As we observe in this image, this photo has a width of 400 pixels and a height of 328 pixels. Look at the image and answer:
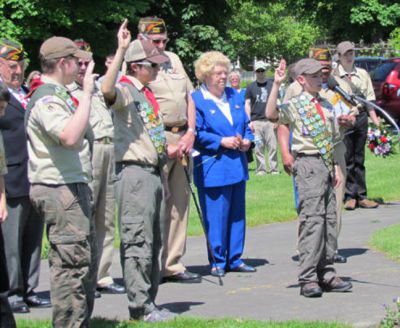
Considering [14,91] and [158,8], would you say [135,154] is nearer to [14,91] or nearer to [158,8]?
[14,91]

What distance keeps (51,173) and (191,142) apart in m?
2.73

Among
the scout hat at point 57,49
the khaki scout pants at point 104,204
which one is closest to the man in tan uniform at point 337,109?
the khaki scout pants at point 104,204

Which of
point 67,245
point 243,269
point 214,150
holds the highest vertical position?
point 214,150

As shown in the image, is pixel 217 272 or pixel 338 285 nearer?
pixel 338 285

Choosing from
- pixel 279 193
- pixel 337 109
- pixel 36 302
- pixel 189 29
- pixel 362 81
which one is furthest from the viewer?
pixel 189 29

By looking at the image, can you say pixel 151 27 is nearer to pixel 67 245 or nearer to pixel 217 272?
pixel 217 272

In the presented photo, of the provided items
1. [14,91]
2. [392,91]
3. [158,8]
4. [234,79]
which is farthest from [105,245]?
[158,8]

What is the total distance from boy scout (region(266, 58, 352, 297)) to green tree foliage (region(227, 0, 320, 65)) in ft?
223

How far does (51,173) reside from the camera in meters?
6.44

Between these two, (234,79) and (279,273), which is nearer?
(279,273)

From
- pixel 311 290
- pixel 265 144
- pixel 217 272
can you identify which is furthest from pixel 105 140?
pixel 265 144

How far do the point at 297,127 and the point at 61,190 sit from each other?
2.85 metres

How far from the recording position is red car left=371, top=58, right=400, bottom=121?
28.8 meters

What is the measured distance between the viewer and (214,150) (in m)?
9.66
